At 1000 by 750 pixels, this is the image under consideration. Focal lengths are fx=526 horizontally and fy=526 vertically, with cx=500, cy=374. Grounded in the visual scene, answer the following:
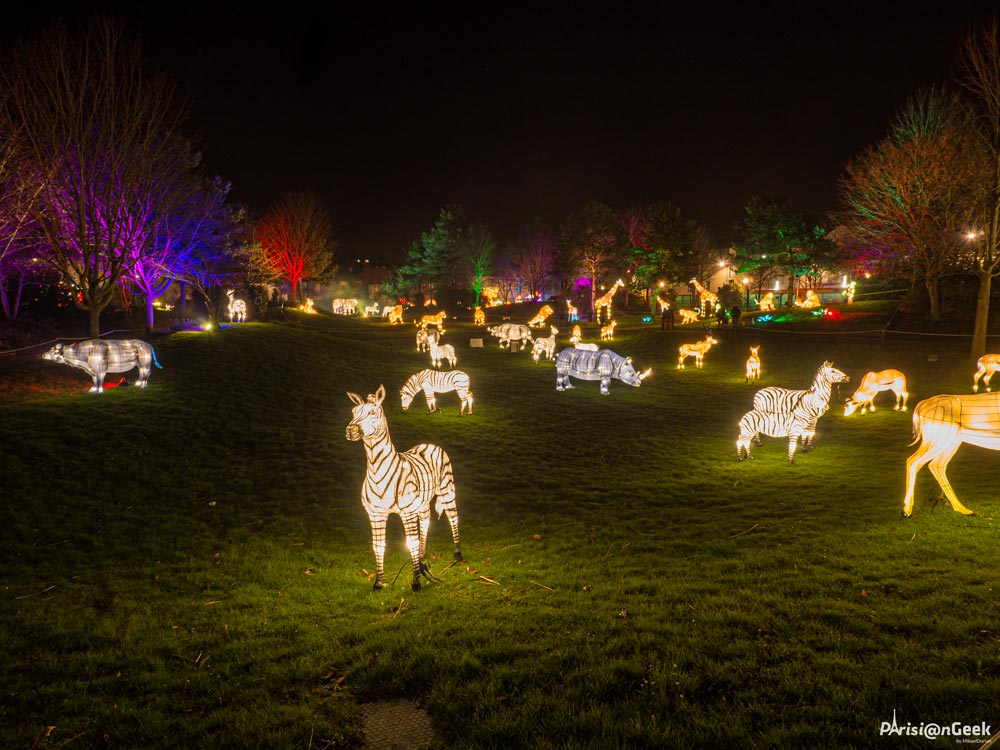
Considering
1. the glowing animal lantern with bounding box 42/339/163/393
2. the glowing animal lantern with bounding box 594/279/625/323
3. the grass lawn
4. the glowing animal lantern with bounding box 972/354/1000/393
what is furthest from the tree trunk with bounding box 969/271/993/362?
the glowing animal lantern with bounding box 42/339/163/393

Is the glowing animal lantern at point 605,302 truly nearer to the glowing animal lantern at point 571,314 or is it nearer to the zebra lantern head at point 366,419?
the glowing animal lantern at point 571,314

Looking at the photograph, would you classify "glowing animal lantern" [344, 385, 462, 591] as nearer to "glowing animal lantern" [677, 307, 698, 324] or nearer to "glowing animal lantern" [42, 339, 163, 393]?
"glowing animal lantern" [42, 339, 163, 393]

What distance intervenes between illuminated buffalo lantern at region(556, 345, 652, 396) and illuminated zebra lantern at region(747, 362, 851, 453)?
26.1ft

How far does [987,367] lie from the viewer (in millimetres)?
19391

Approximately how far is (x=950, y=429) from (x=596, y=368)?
1458cm

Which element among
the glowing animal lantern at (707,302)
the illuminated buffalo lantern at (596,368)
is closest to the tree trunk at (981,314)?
the illuminated buffalo lantern at (596,368)

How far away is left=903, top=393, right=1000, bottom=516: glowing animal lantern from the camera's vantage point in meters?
8.88

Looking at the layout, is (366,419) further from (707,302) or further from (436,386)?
(707,302)

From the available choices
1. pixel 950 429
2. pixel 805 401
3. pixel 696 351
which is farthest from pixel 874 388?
pixel 950 429

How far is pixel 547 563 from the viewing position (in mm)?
8422

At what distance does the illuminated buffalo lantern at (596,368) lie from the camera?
75.3 feet

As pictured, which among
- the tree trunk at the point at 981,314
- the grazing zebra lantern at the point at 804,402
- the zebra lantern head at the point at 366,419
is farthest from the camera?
the tree trunk at the point at 981,314

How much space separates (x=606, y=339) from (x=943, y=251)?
1866 centimetres

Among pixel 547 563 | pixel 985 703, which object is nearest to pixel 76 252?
pixel 547 563
